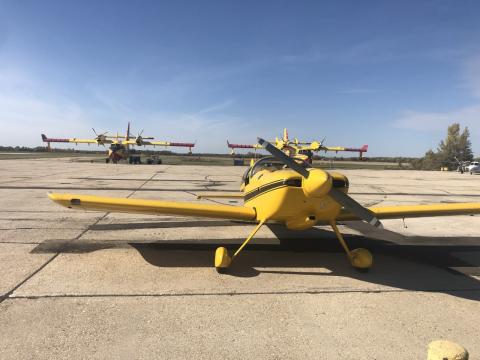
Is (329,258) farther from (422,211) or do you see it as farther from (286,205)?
(422,211)

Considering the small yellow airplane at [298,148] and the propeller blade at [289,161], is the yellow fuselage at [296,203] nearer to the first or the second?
the propeller blade at [289,161]

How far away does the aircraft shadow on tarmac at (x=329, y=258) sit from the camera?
5.47 meters

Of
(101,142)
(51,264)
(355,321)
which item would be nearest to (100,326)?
(51,264)

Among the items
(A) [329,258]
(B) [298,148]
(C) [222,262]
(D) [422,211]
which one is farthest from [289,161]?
(B) [298,148]

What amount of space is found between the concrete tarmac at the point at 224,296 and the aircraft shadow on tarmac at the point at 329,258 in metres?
0.03

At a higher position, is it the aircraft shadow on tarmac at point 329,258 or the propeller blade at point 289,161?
the propeller blade at point 289,161

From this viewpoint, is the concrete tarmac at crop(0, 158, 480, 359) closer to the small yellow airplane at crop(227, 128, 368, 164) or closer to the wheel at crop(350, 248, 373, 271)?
the wheel at crop(350, 248, 373, 271)

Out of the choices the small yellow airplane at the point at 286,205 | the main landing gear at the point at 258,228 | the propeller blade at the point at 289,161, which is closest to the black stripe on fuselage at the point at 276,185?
the small yellow airplane at the point at 286,205

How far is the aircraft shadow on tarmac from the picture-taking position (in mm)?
5471

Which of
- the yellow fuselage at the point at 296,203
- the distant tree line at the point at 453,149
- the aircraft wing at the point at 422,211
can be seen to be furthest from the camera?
the distant tree line at the point at 453,149

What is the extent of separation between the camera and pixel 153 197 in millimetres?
14312

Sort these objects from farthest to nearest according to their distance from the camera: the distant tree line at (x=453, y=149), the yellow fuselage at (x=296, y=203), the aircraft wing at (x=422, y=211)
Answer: the distant tree line at (x=453, y=149)
the aircraft wing at (x=422, y=211)
the yellow fuselage at (x=296, y=203)

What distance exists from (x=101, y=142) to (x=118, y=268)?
49298mm

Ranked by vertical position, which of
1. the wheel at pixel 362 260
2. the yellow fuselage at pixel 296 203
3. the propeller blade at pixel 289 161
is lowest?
the wheel at pixel 362 260
